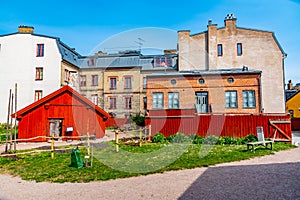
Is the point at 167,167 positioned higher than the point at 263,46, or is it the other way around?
the point at 263,46

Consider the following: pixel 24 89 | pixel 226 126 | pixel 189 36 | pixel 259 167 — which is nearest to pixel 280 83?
pixel 189 36

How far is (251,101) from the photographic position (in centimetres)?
1962

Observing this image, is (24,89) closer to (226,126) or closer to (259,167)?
(226,126)

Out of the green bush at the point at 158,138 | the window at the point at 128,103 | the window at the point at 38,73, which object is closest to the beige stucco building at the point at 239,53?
the window at the point at 128,103

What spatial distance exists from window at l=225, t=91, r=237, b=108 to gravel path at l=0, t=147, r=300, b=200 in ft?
41.9

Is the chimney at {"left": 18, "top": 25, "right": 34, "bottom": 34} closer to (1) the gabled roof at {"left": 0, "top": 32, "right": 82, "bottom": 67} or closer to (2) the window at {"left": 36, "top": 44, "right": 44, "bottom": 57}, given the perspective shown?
(1) the gabled roof at {"left": 0, "top": 32, "right": 82, "bottom": 67}

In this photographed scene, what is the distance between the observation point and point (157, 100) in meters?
21.3

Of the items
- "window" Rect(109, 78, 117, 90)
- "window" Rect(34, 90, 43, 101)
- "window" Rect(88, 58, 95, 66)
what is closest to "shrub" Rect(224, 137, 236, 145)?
"window" Rect(109, 78, 117, 90)

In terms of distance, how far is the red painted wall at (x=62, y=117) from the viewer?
1672 cm

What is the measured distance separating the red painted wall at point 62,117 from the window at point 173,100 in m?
6.64

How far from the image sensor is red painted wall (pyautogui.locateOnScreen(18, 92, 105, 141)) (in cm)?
1672

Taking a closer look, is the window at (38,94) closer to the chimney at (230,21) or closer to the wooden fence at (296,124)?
the chimney at (230,21)

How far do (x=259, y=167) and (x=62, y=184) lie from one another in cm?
614

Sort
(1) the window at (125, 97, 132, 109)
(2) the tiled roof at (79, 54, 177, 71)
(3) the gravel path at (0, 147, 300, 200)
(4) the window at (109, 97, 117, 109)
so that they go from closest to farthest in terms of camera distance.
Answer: (3) the gravel path at (0, 147, 300, 200) < (1) the window at (125, 97, 132, 109) < (4) the window at (109, 97, 117, 109) < (2) the tiled roof at (79, 54, 177, 71)
